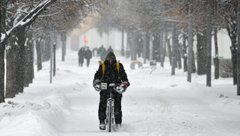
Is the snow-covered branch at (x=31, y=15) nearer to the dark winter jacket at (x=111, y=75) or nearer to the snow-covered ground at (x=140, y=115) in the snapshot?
the snow-covered ground at (x=140, y=115)

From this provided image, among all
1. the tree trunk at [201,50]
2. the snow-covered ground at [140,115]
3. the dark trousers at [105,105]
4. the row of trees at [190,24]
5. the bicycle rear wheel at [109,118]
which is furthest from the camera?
the tree trunk at [201,50]

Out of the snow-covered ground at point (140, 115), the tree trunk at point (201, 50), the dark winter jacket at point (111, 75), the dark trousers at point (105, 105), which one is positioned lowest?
the snow-covered ground at point (140, 115)

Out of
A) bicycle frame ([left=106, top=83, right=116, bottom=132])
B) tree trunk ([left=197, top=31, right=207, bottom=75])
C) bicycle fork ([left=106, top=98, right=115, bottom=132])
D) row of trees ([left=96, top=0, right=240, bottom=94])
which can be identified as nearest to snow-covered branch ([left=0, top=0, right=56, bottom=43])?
bicycle frame ([left=106, top=83, right=116, bottom=132])

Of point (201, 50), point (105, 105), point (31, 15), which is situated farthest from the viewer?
point (201, 50)

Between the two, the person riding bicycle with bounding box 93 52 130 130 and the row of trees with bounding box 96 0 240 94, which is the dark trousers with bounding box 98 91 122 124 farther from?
the row of trees with bounding box 96 0 240 94

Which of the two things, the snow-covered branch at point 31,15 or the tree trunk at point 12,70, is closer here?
the snow-covered branch at point 31,15

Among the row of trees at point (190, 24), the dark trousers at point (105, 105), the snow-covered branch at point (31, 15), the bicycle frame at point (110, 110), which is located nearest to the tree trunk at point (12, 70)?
the snow-covered branch at point (31, 15)

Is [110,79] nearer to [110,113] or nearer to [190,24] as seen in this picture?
[110,113]

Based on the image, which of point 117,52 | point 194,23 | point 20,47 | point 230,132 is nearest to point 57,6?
point 20,47

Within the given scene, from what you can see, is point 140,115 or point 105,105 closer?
point 105,105

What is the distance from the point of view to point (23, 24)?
16562 millimetres

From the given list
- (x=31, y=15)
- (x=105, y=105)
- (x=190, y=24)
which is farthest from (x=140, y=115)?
(x=190, y=24)

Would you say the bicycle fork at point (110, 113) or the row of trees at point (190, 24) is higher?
the row of trees at point (190, 24)

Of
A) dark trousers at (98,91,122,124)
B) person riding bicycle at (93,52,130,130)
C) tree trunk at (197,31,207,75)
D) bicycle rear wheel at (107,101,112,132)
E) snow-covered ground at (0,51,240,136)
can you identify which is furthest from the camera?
tree trunk at (197,31,207,75)
